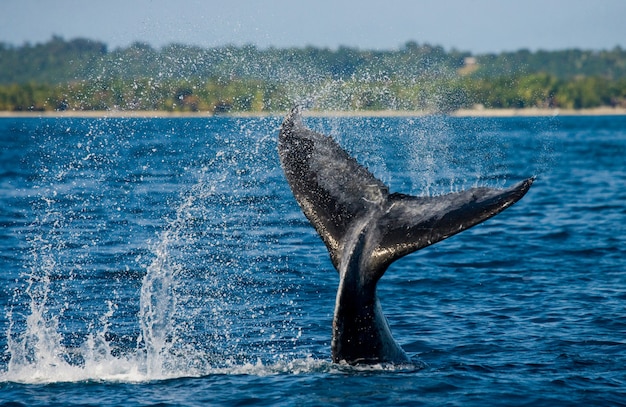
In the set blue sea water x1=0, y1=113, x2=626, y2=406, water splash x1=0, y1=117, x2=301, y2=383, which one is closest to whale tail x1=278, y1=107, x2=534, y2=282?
blue sea water x1=0, y1=113, x2=626, y2=406

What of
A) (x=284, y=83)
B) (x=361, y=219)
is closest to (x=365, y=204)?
(x=361, y=219)

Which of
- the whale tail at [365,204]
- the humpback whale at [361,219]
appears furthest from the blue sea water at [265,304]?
the whale tail at [365,204]

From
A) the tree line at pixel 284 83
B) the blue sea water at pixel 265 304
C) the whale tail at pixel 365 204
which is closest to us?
the whale tail at pixel 365 204

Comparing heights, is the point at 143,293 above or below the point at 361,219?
below

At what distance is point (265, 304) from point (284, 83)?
293cm

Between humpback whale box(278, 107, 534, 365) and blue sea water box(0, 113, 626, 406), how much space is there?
456 millimetres

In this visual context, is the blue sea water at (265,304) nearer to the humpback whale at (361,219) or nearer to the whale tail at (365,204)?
the humpback whale at (361,219)

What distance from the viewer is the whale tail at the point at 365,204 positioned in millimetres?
7805

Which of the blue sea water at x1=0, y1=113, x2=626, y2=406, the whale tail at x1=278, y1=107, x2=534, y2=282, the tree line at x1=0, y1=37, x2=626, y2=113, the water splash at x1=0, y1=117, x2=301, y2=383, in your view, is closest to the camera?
the whale tail at x1=278, y1=107, x2=534, y2=282

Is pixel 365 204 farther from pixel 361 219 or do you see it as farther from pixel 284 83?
pixel 284 83

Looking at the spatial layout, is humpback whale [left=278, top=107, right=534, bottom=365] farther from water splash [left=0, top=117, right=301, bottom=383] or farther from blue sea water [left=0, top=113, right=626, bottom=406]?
water splash [left=0, top=117, right=301, bottom=383]

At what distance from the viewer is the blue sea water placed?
29.1 ft

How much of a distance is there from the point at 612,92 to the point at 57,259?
14767 centimetres

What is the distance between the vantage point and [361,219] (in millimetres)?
8531
